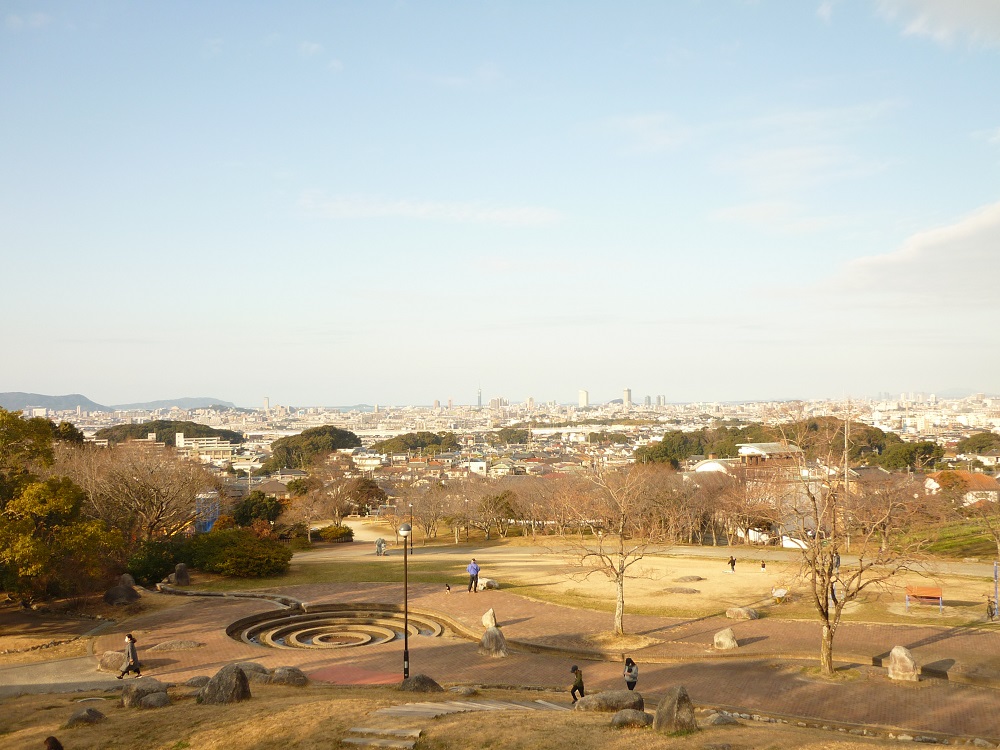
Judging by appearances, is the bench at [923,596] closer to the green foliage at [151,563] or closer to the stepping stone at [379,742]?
A: the stepping stone at [379,742]

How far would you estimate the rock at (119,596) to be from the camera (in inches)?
1022

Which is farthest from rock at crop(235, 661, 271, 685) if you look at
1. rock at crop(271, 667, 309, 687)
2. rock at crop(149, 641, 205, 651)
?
rock at crop(149, 641, 205, 651)

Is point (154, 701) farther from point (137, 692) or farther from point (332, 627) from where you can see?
point (332, 627)

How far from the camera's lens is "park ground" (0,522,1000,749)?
12062 millimetres

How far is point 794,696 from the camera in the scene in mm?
16188

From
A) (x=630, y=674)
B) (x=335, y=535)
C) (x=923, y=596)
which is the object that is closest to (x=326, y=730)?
(x=630, y=674)

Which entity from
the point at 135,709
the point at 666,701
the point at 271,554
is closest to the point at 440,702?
the point at 666,701

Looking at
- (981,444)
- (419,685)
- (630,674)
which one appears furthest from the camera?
(981,444)

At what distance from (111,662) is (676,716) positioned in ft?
49.6

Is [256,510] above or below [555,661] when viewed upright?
below

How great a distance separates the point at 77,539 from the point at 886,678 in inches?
921

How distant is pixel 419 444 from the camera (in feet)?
558

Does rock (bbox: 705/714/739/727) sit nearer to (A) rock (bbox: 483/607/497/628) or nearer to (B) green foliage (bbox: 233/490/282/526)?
(A) rock (bbox: 483/607/497/628)

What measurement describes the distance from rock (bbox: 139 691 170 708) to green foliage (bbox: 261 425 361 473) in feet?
325
